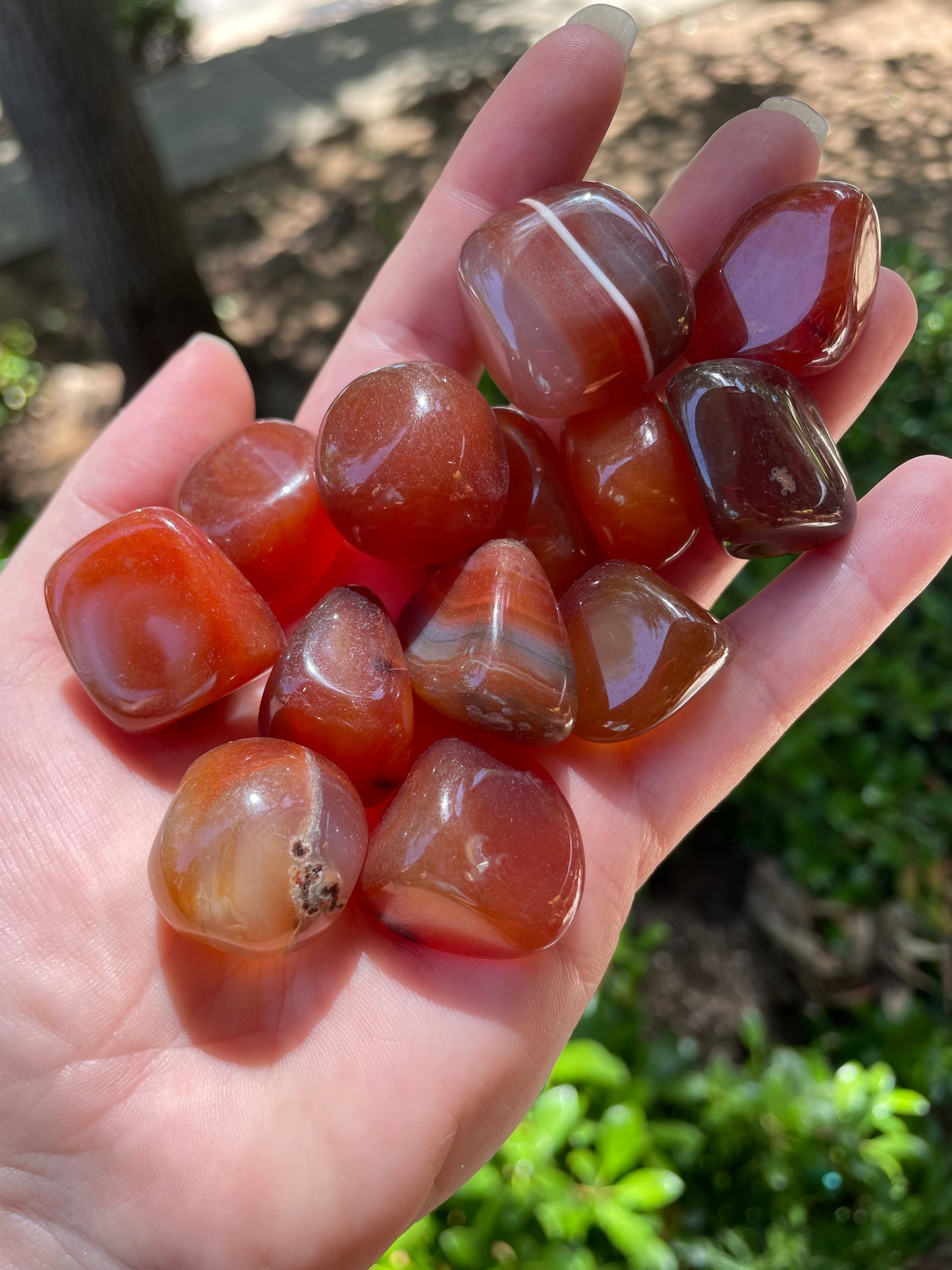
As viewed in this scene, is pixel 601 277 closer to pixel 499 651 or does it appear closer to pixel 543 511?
pixel 543 511

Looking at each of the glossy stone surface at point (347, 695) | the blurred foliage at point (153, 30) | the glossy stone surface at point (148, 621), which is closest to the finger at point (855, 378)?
the glossy stone surface at point (347, 695)

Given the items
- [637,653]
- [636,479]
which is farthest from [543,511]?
[637,653]

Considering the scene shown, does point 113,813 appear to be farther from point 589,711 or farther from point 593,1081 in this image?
point 593,1081

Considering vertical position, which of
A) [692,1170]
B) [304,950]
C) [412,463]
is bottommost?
[692,1170]

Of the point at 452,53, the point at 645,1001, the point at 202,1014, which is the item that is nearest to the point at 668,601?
the point at 202,1014

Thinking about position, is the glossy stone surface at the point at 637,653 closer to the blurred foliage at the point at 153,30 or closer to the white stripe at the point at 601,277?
the white stripe at the point at 601,277

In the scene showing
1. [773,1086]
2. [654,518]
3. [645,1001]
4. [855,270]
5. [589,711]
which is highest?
[855,270]
